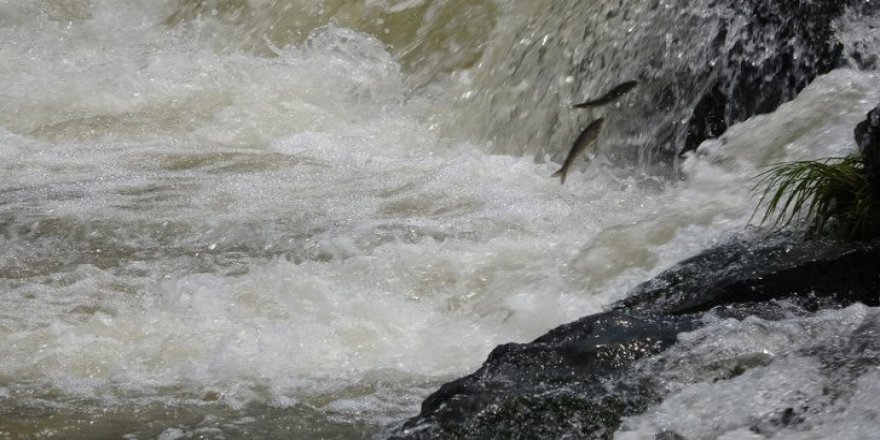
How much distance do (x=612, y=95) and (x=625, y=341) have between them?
3155 millimetres

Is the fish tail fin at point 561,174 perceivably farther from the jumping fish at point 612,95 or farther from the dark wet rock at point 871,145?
the dark wet rock at point 871,145

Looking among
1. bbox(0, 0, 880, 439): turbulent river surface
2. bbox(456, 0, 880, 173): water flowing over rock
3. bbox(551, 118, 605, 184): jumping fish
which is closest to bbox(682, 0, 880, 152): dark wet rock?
bbox(456, 0, 880, 173): water flowing over rock

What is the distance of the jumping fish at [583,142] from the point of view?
6534 millimetres

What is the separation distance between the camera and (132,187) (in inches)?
283

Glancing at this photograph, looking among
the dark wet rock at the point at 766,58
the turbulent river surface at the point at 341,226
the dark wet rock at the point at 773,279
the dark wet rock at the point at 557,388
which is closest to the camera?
the dark wet rock at the point at 557,388

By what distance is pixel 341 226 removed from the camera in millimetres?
6266

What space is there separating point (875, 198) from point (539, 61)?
374cm

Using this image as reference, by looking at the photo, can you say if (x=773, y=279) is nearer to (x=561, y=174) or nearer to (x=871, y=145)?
(x=871, y=145)

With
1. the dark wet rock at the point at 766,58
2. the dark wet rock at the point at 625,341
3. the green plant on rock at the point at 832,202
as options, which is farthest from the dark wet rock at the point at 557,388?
the dark wet rock at the point at 766,58

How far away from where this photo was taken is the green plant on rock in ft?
14.4

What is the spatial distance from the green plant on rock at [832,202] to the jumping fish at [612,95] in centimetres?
185

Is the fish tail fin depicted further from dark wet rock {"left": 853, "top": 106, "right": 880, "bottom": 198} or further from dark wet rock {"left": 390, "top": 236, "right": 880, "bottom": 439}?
dark wet rock {"left": 853, "top": 106, "right": 880, "bottom": 198}

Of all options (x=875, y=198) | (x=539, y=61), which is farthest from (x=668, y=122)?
(x=875, y=198)

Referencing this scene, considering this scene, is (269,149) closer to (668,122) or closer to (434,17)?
(434,17)
